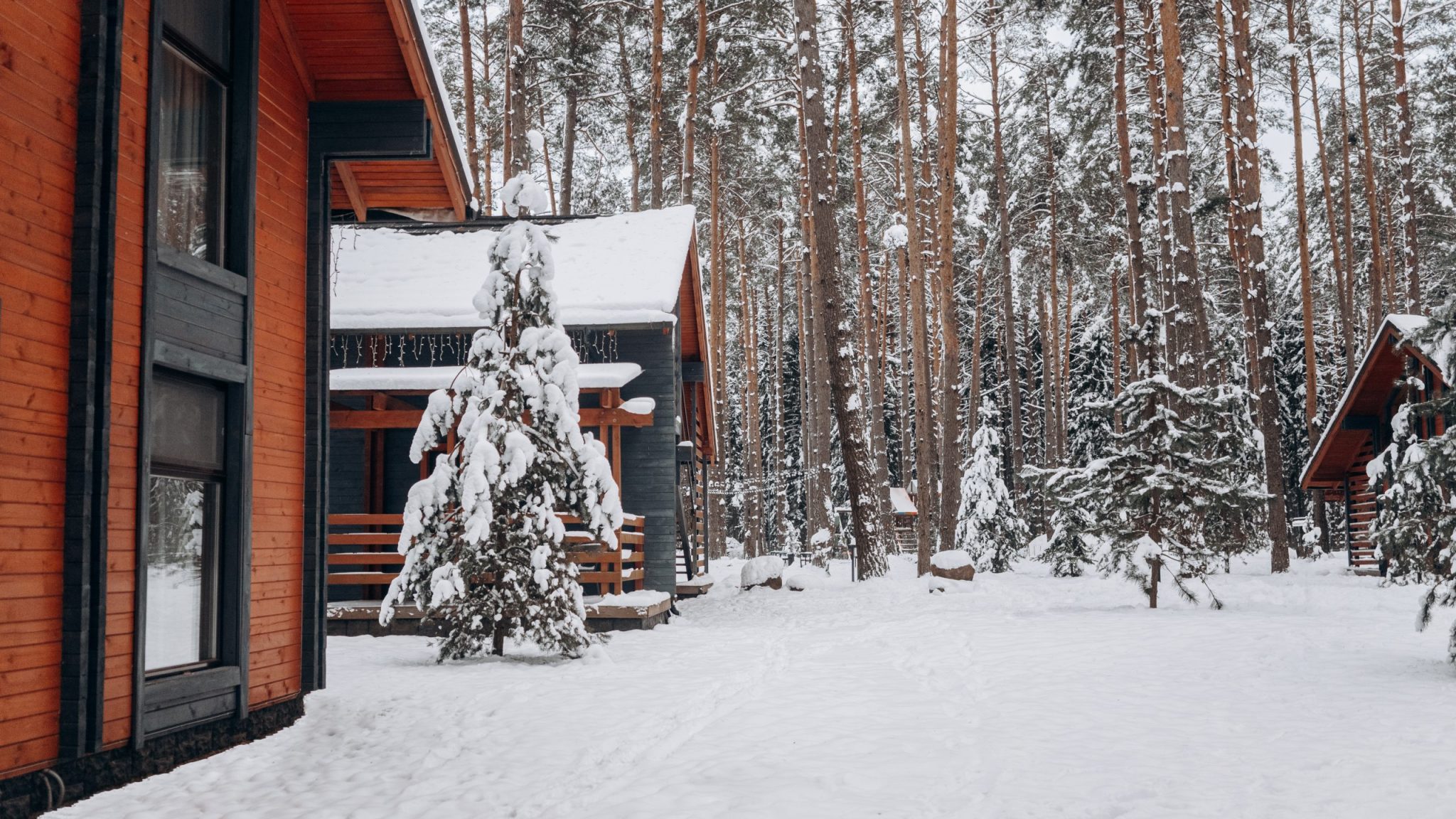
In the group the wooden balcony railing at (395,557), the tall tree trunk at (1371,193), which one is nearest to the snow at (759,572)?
the wooden balcony railing at (395,557)

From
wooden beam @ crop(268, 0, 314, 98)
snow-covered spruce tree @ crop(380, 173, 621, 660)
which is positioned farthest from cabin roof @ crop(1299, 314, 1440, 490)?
wooden beam @ crop(268, 0, 314, 98)

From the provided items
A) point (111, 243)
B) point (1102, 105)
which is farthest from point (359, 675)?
point (1102, 105)

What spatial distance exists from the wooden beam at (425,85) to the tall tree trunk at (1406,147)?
2152 centimetres

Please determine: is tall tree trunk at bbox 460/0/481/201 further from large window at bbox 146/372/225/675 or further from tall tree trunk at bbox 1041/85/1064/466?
large window at bbox 146/372/225/675

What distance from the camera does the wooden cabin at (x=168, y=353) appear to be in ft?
17.8

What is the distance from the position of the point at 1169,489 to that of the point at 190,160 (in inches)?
438

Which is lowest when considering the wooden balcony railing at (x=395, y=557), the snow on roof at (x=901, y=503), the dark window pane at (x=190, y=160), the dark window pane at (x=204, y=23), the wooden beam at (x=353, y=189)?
the wooden balcony railing at (x=395, y=557)

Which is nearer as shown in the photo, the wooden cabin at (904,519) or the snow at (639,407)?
the snow at (639,407)

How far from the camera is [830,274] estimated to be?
60.6 ft

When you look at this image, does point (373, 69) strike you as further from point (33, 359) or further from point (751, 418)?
point (751, 418)

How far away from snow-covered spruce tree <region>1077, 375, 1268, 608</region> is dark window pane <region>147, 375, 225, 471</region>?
998 cm

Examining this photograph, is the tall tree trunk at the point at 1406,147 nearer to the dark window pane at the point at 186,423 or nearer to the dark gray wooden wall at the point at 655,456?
the dark gray wooden wall at the point at 655,456

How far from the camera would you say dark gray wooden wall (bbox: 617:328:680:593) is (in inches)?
643

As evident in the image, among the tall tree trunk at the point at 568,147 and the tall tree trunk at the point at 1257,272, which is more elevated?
the tall tree trunk at the point at 568,147
